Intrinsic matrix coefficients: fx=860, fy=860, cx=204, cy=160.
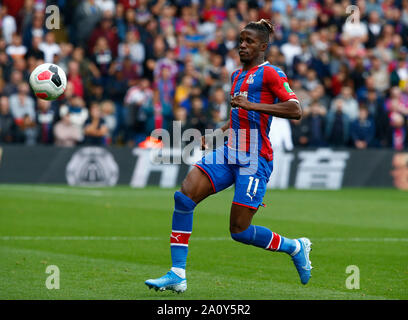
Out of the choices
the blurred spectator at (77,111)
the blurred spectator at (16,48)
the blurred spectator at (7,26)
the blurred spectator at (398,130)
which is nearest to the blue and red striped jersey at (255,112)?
the blurred spectator at (77,111)

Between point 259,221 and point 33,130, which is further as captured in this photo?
point 33,130

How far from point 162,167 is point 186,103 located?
176 cm

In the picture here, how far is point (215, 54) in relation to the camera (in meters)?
21.8

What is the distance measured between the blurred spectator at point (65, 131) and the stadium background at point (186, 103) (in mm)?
26

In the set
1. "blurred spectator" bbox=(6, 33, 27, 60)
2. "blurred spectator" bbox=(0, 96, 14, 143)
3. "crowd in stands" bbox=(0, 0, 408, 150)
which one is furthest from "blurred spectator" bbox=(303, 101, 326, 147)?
"blurred spectator" bbox=(0, 96, 14, 143)

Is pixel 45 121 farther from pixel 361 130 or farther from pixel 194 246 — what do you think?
pixel 194 246

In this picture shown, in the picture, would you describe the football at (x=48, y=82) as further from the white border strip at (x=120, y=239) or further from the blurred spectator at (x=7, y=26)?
the blurred spectator at (x=7, y=26)

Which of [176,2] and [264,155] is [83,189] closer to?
[176,2]

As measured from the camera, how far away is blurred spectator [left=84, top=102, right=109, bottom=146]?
20.2 metres

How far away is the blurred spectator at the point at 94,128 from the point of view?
20.2 meters

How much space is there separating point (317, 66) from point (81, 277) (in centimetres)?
1487

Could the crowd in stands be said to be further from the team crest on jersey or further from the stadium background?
the team crest on jersey
